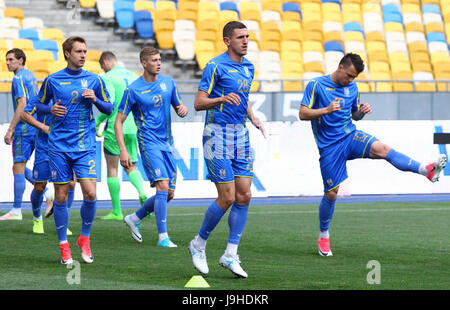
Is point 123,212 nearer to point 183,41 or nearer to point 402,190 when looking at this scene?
point 402,190

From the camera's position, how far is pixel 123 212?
46.6 feet

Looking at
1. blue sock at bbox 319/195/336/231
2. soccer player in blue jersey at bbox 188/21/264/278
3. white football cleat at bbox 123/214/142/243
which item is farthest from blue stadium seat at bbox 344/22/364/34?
soccer player in blue jersey at bbox 188/21/264/278

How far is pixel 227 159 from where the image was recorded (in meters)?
7.64

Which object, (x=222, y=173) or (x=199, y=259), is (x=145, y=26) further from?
(x=199, y=259)

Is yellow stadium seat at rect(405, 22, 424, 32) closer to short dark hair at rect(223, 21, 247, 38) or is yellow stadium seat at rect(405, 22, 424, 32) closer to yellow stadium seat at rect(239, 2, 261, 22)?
yellow stadium seat at rect(239, 2, 261, 22)

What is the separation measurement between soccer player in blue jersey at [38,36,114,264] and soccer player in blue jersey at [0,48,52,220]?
3105mm

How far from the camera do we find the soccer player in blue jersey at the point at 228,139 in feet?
24.9

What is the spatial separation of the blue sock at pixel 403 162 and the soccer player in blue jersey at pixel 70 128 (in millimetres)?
2732

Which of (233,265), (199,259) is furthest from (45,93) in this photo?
(233,265)

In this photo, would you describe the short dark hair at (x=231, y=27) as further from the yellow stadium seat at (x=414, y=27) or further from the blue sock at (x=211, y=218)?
the yellow stadium seat at (x=414, y=27)

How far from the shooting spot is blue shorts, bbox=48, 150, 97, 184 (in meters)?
8.29

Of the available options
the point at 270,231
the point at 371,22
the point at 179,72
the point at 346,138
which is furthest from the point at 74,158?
the point at 371,22

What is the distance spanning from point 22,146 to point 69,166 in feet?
13.3
